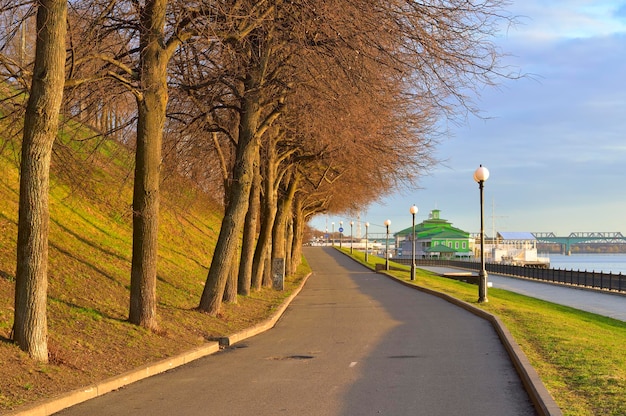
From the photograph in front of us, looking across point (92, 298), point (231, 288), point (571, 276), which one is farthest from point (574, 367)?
point (571, 276)


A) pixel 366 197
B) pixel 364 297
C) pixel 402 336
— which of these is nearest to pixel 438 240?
pixel 366 197

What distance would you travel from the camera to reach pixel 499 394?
9.39 m

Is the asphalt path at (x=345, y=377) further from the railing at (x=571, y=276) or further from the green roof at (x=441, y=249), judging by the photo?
the green roof at (x=441, y=249)

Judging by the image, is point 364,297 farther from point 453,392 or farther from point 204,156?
point 453,392

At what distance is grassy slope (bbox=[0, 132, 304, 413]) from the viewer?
9512 mm

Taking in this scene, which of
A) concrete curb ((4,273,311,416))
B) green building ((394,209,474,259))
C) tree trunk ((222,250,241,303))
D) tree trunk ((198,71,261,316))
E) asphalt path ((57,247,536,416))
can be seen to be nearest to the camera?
concrete curb ((4,273,311,416))

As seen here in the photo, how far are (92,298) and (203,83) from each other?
528 centimetres

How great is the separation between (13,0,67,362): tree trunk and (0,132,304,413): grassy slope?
14.2 inches

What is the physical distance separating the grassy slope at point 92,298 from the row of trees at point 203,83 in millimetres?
638

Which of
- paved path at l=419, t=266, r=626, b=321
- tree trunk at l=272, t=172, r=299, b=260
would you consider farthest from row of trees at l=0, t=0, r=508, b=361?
paved path at l=419, t=266, r=626, b=321

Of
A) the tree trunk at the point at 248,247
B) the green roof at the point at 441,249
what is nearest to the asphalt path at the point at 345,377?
the tree trunk at the point at 248,247

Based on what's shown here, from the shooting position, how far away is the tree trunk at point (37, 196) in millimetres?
9609

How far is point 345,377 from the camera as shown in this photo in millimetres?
10891

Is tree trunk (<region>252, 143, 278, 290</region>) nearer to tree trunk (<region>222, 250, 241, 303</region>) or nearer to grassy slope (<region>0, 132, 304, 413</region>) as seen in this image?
grassy slope (<region>0, 132, 304, 413</region>)
